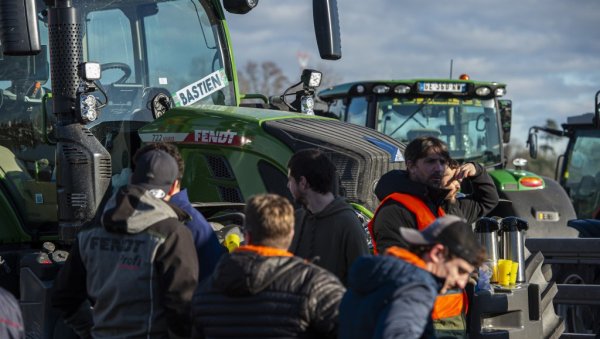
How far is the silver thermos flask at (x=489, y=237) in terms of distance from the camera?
6062 millimetres

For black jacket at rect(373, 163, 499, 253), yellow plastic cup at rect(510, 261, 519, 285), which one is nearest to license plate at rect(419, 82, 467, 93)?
yellow plastic cup at rect(510, 261, 519, 285)

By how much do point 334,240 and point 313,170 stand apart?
0.34 m

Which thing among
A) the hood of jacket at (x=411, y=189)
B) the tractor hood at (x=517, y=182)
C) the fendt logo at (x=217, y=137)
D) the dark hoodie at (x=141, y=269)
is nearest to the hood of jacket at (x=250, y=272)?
the dark hoodie at (x=141, y=269)

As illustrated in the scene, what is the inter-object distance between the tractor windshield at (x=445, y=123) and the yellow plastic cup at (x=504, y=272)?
6.98 metres

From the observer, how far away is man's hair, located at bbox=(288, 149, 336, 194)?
4.83 meters

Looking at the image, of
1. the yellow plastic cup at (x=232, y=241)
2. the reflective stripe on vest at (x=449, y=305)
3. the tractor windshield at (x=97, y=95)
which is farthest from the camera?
the tractor windshield at (x=97, y=95)

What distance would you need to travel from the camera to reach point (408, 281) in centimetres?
362

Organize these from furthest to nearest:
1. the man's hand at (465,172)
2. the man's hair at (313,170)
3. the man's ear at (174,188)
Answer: the man's hand at (465,172) → the man's hair at (313,170) → the man's ear at (174,188)

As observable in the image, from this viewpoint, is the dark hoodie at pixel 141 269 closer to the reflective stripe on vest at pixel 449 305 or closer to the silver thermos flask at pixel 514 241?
the reflective stripe on vest at pixel 449 305

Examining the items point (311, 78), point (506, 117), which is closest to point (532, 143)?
point (506, 117)

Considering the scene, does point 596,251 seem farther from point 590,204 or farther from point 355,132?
point 590,204

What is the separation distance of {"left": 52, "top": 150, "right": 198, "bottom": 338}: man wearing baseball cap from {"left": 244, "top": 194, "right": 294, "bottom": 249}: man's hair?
473 millimetres

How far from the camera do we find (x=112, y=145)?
7.23 m

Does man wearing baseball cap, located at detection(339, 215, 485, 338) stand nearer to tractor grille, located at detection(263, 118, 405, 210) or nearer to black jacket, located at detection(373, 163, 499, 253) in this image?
black jacket, located at detection(373, 163, 499, 253)
